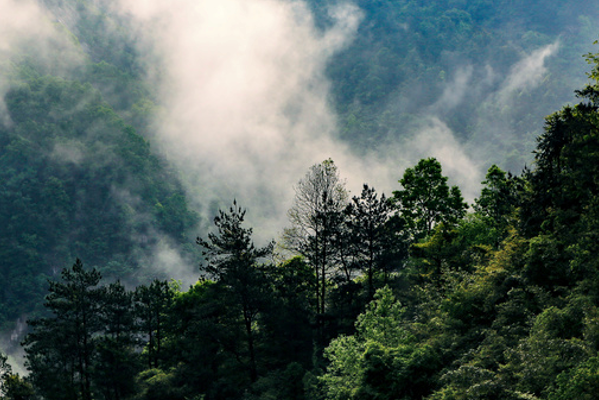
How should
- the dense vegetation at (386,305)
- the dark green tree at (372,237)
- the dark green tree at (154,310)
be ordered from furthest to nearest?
1. the dark green tree at (154,310)
2. the dark green tree at (372,237)
3. the dense vegetation at (386,305)

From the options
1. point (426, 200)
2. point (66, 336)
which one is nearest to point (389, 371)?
point (426, 200)

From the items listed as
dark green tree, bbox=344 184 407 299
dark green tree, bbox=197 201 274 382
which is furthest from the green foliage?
dark green tree, bbox=344 184 407 299

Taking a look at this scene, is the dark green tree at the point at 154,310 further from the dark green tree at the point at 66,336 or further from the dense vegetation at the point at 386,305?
the dark green tree at the point at 66,336

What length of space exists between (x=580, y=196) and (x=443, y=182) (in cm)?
1886

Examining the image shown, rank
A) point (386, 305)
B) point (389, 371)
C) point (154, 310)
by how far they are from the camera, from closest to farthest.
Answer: point (389, 371), point (386, 305), point (154, 310)

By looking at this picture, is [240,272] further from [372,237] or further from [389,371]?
[389,371]

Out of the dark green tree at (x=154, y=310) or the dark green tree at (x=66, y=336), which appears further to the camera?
the dark green tree at (x=154, y=310)

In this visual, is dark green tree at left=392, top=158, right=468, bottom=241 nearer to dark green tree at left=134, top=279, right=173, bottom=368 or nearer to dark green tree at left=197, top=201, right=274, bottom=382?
dark green tree at left=197, top=201, right=274, bottom=382

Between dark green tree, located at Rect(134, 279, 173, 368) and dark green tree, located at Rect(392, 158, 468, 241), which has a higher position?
dark green tree, located at Rect(392, 158, 468, 241)

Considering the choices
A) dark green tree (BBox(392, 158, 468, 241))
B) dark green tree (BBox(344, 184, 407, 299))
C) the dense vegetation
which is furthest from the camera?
dark green tree (BBox(392, 158, 468, 241))

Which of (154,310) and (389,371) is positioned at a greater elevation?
(154,310)

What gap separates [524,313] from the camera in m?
18.2

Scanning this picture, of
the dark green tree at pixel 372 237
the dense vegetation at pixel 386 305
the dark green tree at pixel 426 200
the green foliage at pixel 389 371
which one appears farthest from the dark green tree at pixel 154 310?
the green foliage at pixel 389 371

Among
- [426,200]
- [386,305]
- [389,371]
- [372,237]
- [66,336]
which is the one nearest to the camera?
[389,371]
